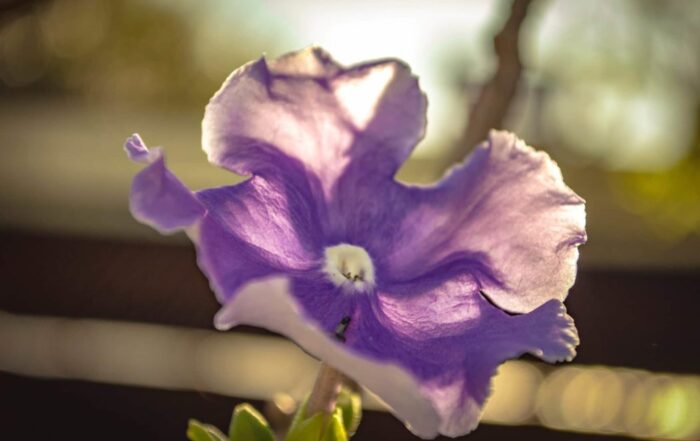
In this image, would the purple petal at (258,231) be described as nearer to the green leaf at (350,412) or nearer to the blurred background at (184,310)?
the green leaf at (350,412)

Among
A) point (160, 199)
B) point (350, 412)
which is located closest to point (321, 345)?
point (160, 199)

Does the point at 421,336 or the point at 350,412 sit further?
the point at 350,412

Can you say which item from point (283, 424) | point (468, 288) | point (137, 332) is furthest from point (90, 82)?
point (468, 288)

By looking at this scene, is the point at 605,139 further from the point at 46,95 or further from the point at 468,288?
the point at 46,95

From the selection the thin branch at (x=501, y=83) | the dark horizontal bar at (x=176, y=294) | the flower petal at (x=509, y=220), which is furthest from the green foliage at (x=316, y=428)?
the dark horizontal bar at (x=176, y=294)

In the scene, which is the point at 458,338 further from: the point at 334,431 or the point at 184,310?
the point at 184,310

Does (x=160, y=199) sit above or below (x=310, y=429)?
above
